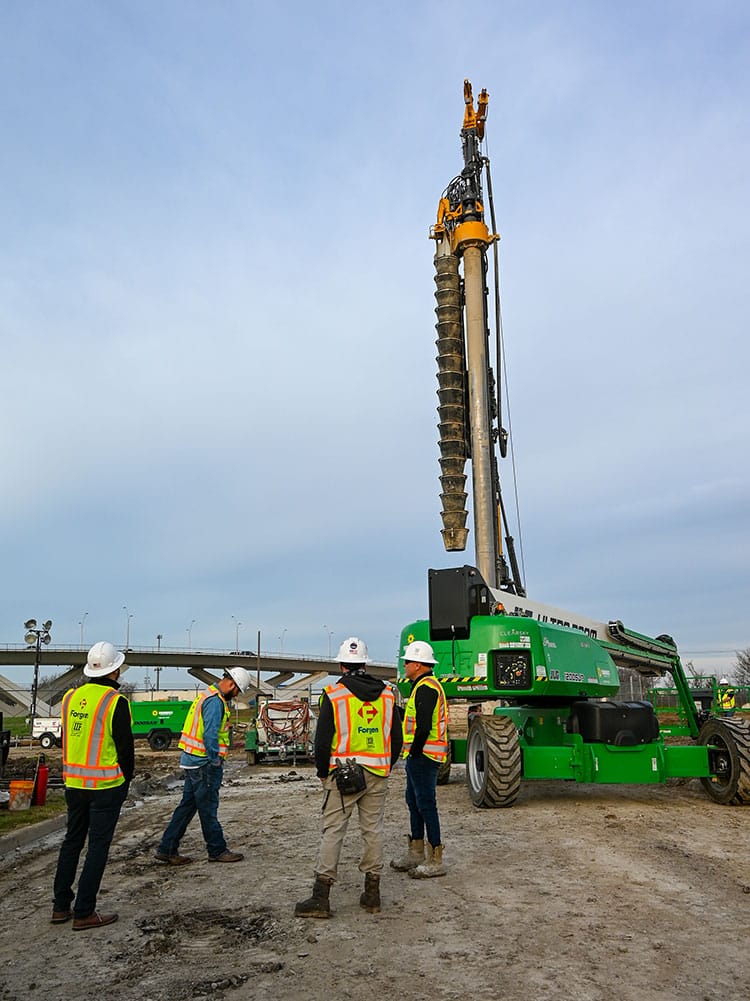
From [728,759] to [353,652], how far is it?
775cm

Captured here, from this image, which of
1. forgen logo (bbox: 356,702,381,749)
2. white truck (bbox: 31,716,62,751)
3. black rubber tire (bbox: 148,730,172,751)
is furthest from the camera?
white truck (bbox: 31,716,62,751)

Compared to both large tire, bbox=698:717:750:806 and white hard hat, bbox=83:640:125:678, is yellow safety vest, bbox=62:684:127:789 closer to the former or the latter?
white hard hat, bbox=83:640:125:678

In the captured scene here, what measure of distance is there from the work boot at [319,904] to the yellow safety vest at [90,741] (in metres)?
1.77

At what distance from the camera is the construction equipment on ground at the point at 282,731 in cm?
2477

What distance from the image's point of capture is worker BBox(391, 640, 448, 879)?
8.00 metres

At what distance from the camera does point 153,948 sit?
233 inches

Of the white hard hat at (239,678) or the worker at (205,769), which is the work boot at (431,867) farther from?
the white hard hat at (239,678)

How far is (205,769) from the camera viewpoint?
28.4 ft

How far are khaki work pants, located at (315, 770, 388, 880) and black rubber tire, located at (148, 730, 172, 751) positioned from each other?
31.6m

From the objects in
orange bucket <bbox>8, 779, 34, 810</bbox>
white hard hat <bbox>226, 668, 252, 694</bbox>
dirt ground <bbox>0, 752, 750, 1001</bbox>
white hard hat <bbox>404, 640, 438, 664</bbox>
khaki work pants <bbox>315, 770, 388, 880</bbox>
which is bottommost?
dirt ground <bbox>0, 752, 750, 1001</bbox>

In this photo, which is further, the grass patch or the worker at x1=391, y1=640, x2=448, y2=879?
the grass patch

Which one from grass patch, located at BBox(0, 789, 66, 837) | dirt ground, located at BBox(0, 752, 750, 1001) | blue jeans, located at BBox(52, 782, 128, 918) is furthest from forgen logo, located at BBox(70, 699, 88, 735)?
grass patch, located at BBox(0, 789, 66, 837)

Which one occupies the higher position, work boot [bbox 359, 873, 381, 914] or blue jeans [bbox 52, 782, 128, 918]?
blue jeans [bbox 52, 782, 128, 918]

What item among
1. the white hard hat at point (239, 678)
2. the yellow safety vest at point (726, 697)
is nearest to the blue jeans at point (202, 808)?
the white hard hat at point (239, 678)
